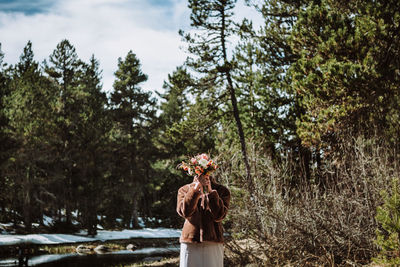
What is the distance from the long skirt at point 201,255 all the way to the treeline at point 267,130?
13.2ft

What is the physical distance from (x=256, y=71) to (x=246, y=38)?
1990 millimetres

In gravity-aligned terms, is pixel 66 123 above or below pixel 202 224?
above

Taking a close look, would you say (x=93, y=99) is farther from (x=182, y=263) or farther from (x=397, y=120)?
(x=182, y=263)

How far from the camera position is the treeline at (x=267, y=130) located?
8.97 m

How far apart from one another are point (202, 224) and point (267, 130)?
13269 mm

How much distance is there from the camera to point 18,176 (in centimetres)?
2744

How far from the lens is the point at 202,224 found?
446cm

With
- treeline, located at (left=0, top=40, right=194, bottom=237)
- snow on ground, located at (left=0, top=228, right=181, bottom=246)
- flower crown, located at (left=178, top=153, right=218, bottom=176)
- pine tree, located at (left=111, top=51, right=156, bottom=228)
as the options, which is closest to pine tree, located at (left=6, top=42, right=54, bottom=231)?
treeline, located at (left=0, top=40, right=194, bottom=237)

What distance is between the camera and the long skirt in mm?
4340

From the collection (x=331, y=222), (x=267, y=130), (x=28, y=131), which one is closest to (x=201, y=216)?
(x=331, y=222)

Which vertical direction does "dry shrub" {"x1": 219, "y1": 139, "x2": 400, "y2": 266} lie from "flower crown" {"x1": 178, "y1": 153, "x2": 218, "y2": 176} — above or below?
below

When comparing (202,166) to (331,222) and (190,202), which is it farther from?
(331,222)

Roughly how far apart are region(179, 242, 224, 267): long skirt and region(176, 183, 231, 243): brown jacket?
0.26 feet

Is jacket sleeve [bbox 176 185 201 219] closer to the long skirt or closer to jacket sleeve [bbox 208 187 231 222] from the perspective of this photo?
jacket sleeve [bbox 208 187 231 222]
